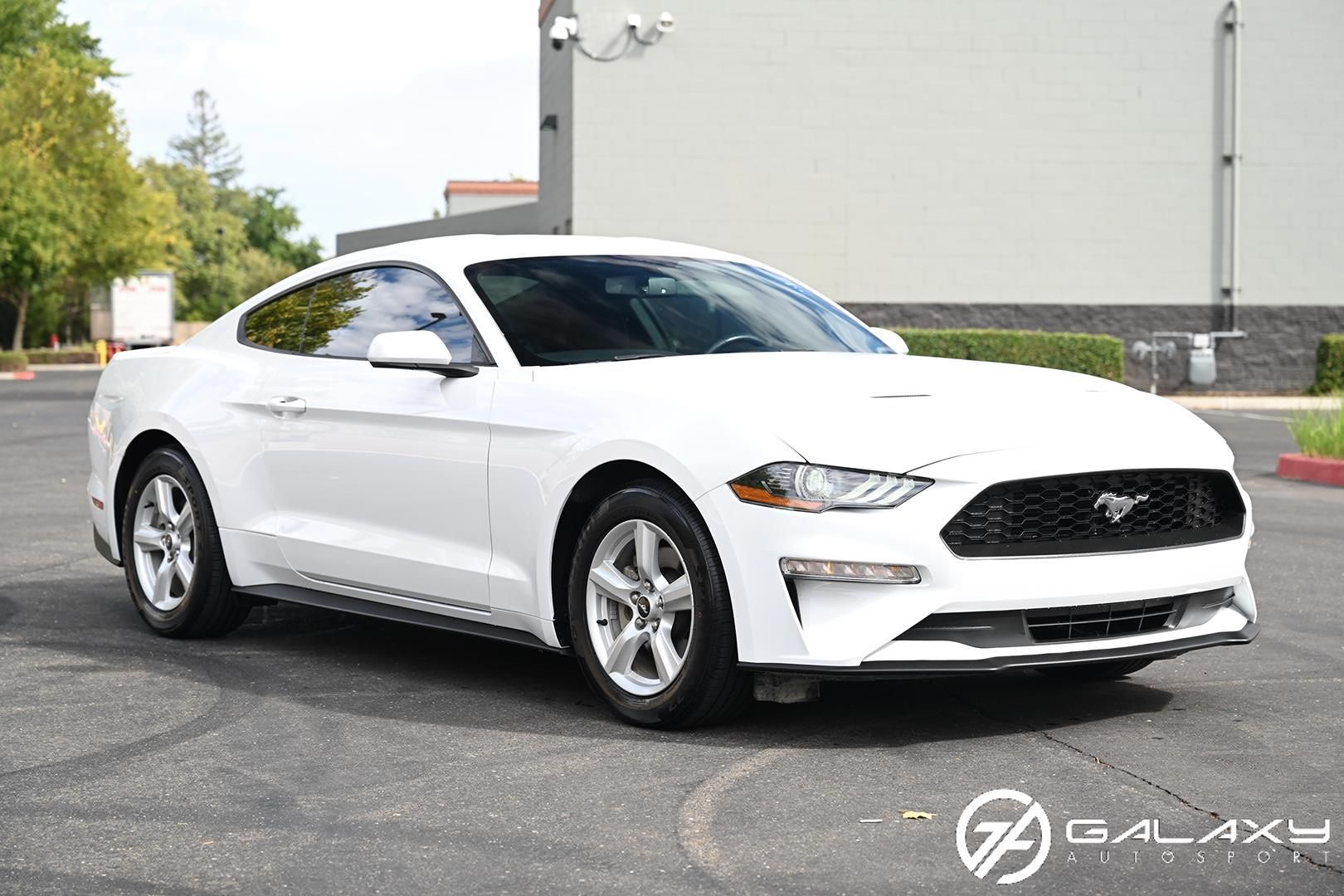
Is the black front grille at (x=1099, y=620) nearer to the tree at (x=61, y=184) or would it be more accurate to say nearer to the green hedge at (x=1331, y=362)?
the green hedge at (x=1331, y=362)

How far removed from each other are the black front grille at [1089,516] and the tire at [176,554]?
3360 millimetres

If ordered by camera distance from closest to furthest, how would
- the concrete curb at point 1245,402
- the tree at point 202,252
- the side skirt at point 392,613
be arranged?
the side skirt at point 392,613 → the concrete curb at point 1245,402 → the tree at point 202,252

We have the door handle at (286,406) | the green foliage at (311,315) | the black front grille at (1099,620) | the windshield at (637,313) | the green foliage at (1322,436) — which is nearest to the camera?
the black front grille at (1099,620)

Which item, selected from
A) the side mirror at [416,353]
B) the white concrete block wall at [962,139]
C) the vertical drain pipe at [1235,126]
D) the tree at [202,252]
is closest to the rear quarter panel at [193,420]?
the side mirror at [416,353]

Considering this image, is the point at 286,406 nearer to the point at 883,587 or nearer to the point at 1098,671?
the point at 883,587

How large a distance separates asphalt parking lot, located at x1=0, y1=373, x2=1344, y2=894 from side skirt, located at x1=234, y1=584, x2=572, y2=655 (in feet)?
0.73

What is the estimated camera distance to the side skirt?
595cm

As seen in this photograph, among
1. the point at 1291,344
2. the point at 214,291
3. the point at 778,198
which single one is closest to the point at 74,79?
the point at 778,198

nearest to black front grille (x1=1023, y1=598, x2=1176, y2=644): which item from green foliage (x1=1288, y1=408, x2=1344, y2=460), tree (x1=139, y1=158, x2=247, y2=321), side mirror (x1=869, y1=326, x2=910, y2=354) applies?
A: side mirror (x1=869, y1=326, x2=910, y2=354)

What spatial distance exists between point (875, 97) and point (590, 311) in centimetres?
2383

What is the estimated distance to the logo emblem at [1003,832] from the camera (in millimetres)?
4031

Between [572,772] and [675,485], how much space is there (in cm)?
92

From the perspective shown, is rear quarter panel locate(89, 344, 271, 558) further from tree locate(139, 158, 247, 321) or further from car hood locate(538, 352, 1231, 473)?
tree locate(139, 158, 247, 321)

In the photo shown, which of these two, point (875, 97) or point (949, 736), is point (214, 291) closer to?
point (875, 97)
